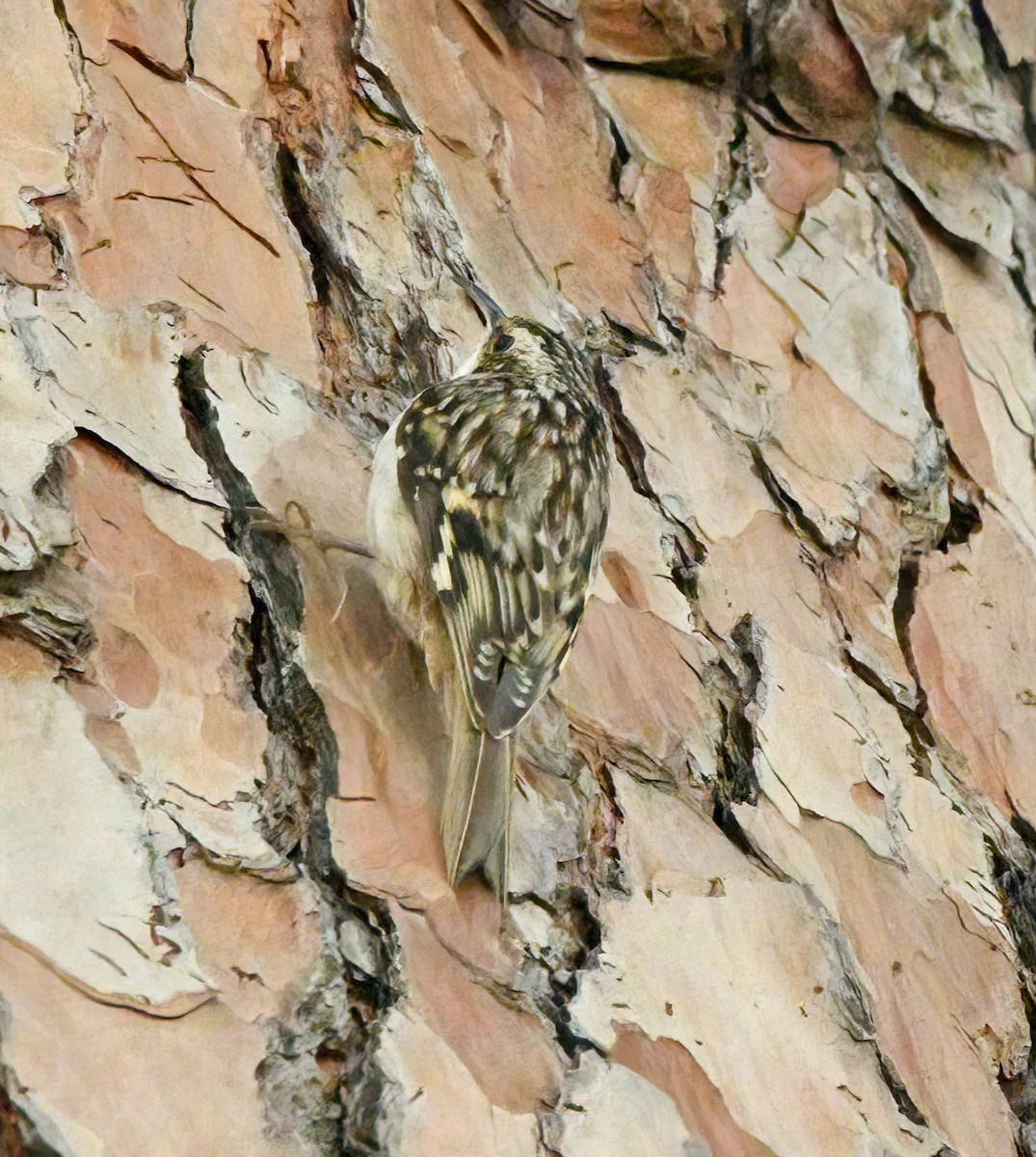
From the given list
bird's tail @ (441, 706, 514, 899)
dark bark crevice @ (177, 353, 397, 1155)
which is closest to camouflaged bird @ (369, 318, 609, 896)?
bird's tail @ (441, 706, 514, 899)

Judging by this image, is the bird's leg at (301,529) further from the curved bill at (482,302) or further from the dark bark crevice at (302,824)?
the curved bill at (482,302)

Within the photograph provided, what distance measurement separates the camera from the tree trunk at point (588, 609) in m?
1.29

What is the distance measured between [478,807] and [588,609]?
0.49m

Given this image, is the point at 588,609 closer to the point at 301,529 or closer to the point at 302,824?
the point at 301,529

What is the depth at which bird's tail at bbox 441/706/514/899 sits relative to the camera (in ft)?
4.99

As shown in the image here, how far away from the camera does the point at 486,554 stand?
173 cm

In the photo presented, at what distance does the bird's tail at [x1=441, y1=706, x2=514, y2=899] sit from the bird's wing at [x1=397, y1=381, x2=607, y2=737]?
0.17 ft

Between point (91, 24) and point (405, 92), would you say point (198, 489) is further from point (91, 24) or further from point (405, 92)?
point (405, 92)

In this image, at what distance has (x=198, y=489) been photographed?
1538mm

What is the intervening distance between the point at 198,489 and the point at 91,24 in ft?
2.14

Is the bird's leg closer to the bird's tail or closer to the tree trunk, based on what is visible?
the tree trunk

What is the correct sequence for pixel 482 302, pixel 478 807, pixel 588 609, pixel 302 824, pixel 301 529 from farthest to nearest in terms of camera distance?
pixel 482 302 < pixel 588 609 < pixel 301 529 < pixel 478 807 < pixel 302 824

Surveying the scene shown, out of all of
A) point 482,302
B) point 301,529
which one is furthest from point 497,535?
point 482,302

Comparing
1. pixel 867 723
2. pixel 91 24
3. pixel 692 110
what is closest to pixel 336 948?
pixel 867 723
